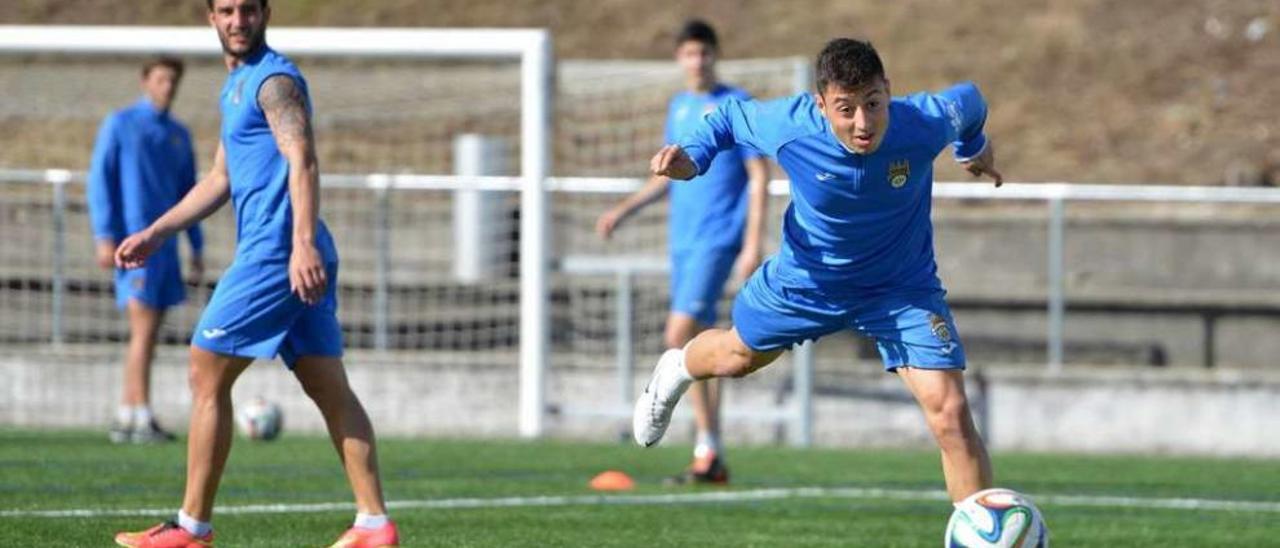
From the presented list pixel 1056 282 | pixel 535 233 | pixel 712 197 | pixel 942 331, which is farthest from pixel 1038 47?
pixel 942 331

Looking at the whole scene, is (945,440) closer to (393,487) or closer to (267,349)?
(267,349)

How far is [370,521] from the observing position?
7.88 metres

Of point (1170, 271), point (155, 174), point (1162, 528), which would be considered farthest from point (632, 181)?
point (1162, 528)

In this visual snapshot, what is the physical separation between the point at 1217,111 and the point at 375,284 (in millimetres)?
12089

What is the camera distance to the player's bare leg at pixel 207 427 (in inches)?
306

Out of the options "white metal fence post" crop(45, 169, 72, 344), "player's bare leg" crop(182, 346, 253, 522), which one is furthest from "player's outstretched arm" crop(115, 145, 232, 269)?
"white metal fence post" crop(45, 169, 72, 344)

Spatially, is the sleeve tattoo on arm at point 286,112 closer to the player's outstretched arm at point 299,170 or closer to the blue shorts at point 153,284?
the player's outstretched arm at point 299,170

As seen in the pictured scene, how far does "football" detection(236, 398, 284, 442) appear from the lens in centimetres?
1402

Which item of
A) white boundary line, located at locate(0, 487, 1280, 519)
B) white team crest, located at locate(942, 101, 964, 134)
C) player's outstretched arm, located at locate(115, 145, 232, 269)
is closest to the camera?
white team crest, located at locate(942, 101, 964, 134)

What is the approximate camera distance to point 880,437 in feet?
52.1

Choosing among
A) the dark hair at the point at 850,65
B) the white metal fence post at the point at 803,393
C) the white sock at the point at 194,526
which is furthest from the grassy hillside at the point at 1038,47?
the white sock at the point at 194,526

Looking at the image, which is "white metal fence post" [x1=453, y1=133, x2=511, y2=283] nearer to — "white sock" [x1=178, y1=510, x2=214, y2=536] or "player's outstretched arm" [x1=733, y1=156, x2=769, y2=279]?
"player's outstretched arm" [x1=733, y1=156, x2=769, y2=279]

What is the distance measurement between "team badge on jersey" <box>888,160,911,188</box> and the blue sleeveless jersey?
1.84m

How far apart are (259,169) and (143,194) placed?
564cm
